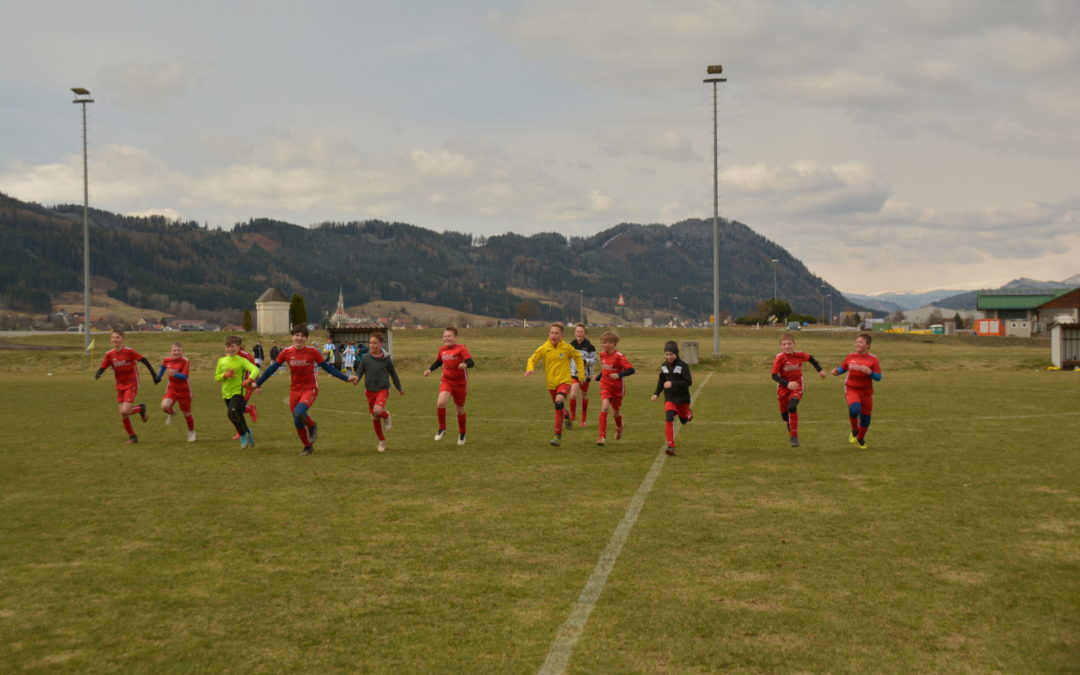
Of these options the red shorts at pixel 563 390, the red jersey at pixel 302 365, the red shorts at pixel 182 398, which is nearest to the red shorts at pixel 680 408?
the red shorts at pixel 563 390

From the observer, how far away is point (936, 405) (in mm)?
22359

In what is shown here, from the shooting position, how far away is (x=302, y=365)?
14.2 meters

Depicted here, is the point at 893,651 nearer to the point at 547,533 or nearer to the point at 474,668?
the point at 474,668

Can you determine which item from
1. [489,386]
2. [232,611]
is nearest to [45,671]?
[232,611]

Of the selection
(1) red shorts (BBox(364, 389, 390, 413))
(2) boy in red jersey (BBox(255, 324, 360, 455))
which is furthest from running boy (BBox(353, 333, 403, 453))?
(2) boy in red jersey (BBox(255, 324, 360, 455))

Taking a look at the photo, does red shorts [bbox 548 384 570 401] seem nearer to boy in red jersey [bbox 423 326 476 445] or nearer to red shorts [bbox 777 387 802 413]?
boy in red jersey [bbox 423 326 476 445]

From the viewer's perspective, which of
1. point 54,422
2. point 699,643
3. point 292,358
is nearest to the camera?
point 699,643

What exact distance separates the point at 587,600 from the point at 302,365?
909 cm

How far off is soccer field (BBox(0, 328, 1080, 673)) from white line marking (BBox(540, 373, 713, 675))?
1.1 inches

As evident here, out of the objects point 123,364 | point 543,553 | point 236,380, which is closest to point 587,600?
point 543,553

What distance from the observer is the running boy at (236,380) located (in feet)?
49.5

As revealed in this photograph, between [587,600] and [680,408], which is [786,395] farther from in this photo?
[587,600]

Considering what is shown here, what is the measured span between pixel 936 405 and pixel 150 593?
815 inches

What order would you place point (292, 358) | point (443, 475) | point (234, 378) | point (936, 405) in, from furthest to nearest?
point (936, 405) < point (234, 378) < point (292, 358) < point (443, 475)
